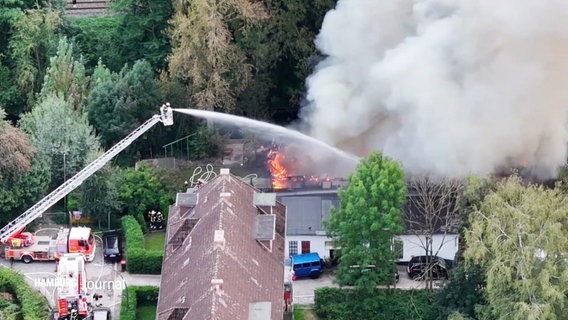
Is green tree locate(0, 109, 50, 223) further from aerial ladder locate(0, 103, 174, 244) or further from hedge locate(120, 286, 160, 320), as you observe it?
hedge locate(120, 286, 160, 320)

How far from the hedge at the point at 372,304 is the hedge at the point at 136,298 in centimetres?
714

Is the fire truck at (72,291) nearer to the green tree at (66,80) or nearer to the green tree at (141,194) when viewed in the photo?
the green tree at (141,194)

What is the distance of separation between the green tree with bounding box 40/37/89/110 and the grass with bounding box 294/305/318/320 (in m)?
17.5

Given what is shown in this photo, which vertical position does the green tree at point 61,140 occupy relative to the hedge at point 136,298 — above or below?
above

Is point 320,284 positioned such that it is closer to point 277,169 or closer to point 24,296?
point 277,169

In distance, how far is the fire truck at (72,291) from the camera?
53.3m

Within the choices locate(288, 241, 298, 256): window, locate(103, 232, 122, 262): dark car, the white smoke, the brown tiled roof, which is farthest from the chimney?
the white smoke

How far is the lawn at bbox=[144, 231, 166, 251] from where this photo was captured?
60.3m

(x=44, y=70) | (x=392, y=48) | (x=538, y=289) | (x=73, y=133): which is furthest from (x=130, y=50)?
(x=538, y=289)

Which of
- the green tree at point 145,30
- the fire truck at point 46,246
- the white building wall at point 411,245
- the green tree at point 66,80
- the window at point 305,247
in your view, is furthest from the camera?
the green tree at point 145,30

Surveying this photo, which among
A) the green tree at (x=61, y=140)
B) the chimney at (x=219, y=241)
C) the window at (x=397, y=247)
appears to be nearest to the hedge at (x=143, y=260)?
the green tree at (x=61, y=140)

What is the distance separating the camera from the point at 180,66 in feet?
211

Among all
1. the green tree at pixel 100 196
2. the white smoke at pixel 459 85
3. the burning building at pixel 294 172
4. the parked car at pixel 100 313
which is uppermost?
the white smoke at pixel 459 85

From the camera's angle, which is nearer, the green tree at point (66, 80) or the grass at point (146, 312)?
the grass at point (146, 312)
